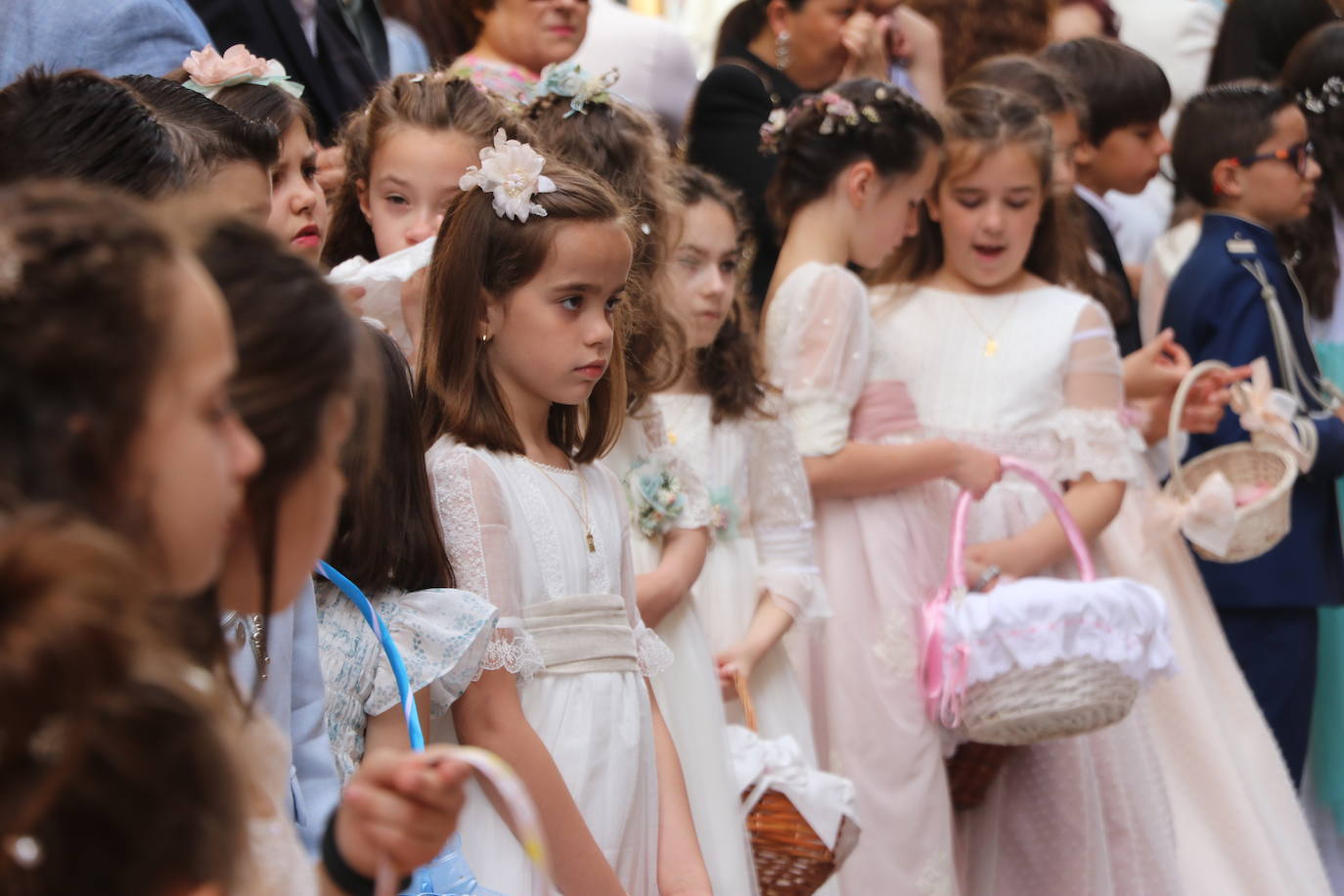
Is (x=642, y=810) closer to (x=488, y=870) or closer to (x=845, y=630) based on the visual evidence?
(x=488, y=870)

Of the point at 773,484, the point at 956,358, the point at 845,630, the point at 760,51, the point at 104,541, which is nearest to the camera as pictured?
the point at 104,541

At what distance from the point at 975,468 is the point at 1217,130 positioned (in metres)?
1.96

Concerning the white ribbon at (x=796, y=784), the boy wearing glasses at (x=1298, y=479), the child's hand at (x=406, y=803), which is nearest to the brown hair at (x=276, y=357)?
the child's hand at (x=406, y=803)

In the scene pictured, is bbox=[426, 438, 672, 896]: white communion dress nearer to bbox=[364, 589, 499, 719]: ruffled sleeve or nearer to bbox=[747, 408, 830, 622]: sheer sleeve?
bbox=[364, 589, 499, 719]: ruffled sleeve

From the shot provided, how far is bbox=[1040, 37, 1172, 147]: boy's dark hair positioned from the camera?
5.05m

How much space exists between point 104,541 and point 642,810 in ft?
5.44

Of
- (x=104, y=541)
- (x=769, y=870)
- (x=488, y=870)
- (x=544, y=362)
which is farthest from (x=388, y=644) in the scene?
(x=769, y=870)

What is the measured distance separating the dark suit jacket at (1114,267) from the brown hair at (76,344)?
4.02 metres

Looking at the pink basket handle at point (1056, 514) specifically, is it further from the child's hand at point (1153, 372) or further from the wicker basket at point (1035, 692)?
the child's hand at point (1153, 372)

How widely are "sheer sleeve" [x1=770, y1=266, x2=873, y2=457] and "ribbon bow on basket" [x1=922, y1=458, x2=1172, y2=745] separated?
395mm

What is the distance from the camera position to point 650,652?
260 centimetres

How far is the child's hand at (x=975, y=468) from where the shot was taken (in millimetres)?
3688

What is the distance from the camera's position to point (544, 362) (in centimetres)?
249

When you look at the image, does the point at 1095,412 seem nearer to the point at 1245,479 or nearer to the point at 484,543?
the point at 1245,479
